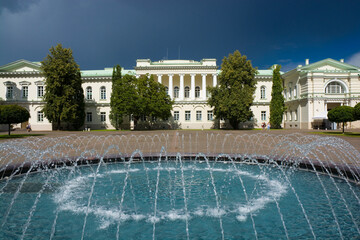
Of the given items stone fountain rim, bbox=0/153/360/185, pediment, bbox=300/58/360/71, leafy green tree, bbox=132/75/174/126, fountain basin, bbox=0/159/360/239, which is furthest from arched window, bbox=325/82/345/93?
fountain basin, bbox=0/159/360/239

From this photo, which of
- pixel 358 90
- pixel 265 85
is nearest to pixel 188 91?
pixel 265 85

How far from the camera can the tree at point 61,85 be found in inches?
1394

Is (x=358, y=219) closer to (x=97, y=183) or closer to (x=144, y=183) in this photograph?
(x=144, y=183)

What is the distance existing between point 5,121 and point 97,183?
22005 mm

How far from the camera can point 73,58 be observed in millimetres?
37969

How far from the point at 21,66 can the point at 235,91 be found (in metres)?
39.7

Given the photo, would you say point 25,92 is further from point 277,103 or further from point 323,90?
point 323,90

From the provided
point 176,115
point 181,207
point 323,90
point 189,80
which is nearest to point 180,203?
point 181,207

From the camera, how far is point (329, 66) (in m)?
39.4

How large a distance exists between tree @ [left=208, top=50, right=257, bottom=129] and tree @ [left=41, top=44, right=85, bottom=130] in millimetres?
22810

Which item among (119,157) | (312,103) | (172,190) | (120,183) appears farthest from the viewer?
(312,103)

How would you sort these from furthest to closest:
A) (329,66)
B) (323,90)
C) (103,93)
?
(103,93) → (329,66) → (323,90)

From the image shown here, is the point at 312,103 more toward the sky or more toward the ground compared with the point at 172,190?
more toward the sky

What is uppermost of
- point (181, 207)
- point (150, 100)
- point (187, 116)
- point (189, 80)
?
point (189, 80)
